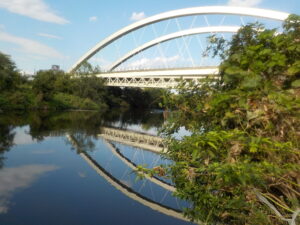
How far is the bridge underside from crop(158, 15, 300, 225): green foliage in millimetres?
20833

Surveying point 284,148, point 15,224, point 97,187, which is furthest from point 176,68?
point 284,148

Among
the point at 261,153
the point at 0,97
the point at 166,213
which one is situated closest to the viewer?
the point at 261,153

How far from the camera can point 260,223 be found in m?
1.88

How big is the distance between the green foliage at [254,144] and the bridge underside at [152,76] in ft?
68.3

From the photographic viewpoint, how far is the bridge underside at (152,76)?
92.9 ft

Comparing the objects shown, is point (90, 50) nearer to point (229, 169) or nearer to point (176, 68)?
point (176, 68)

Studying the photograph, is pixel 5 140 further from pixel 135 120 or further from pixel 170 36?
pixel 170 36

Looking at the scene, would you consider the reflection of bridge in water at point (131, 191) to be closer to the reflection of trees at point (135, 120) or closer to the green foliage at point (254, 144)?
the green foliage at point (254, 144)

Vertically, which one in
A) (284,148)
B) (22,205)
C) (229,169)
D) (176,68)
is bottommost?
(22,205)

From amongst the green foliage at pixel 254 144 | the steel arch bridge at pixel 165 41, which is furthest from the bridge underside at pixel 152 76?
the green foliage at pixel 254 144

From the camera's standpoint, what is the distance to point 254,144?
5.22 ft

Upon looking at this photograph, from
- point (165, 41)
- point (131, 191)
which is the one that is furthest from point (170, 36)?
point (131, 191)

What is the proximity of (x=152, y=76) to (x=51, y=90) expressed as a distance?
12978 millimetres

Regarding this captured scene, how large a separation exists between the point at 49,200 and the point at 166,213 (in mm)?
2400
